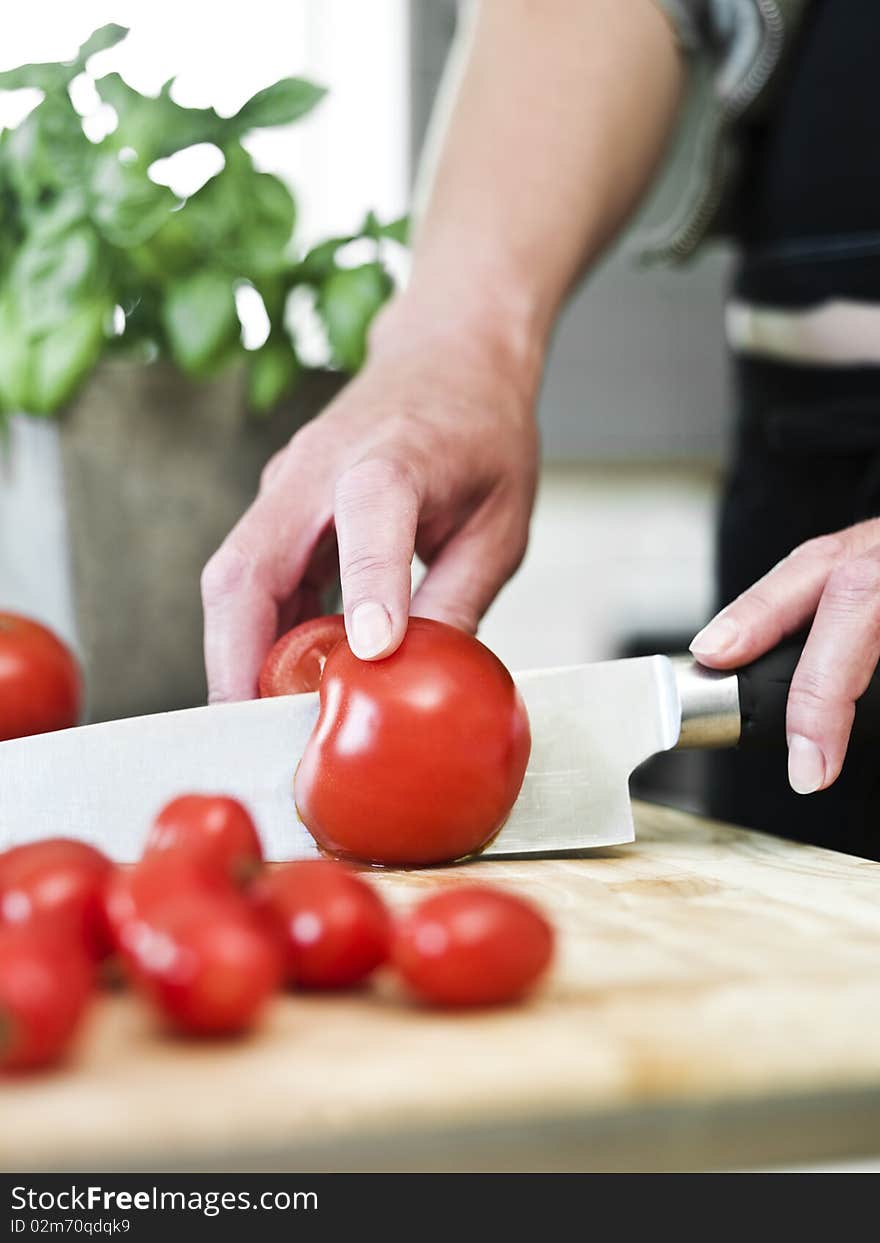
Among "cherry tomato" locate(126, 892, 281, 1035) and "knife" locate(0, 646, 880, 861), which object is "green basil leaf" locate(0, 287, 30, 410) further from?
"cherry tomato" locate(126, 892, 281, 1035)

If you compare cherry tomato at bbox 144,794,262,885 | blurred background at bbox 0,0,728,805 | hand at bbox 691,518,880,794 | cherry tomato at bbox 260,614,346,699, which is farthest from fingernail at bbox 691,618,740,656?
blurred background at bbox 0,0,728,805

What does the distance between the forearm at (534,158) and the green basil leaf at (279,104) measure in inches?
5.5

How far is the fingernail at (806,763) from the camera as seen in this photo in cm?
92

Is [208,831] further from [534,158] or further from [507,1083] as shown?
[534,158]

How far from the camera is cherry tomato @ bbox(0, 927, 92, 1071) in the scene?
48 centimetres

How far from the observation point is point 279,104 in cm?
141

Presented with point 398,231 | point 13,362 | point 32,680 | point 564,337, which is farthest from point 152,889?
point 564,337

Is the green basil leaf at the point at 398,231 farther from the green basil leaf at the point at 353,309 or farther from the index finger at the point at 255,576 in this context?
the index finger at the point at 255,576

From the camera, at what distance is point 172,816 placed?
691 mm

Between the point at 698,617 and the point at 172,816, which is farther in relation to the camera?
the point at 698,617

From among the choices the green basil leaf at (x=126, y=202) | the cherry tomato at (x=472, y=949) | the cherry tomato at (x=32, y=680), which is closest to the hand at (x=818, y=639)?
the cherry tomato at (x=472, y=949)
